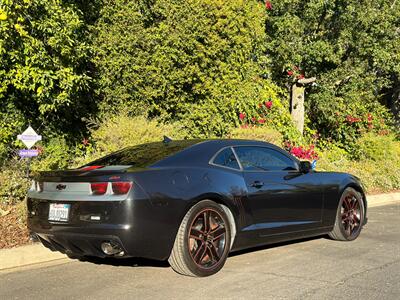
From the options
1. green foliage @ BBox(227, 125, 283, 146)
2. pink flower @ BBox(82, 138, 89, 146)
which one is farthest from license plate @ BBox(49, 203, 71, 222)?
green foliage @ BBox(227, 125, 283, 146)

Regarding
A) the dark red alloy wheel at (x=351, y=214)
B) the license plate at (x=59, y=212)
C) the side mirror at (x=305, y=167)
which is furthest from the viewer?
the dark red alloy wheel at (x=351, y=214)

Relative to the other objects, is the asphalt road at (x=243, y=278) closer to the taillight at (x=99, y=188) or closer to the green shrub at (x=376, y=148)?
the taillight at (x=99, y=188)

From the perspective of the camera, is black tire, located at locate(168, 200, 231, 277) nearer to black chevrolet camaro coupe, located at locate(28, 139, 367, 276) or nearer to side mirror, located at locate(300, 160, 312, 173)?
black chevrolet camaro coupe, located at locate(28, 139, 367, 276)

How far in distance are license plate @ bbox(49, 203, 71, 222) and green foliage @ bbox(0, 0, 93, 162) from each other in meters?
3.46

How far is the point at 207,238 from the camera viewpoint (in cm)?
527

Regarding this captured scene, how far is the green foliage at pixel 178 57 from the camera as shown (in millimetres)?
10531

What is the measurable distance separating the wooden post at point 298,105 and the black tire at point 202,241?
11.3 meters

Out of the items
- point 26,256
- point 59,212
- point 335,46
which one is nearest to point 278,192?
point 59,212

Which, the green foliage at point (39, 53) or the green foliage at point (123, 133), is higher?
the green foliage at point (39, 53)

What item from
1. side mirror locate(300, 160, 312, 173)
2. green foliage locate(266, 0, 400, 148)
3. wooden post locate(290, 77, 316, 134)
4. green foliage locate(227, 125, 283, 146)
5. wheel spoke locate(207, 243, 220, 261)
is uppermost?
green foliage locate(266, 0, 400, 148)

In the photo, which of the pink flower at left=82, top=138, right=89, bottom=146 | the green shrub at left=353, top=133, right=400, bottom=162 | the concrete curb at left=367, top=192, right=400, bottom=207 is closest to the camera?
the pink flower at left=82, top=138, right=89, bottom=146

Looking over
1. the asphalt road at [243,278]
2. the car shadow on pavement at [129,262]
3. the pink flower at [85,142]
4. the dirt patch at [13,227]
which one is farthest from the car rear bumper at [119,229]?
the pink flower at [85,142]

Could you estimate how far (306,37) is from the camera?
15180mm

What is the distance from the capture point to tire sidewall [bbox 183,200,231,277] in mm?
5043
